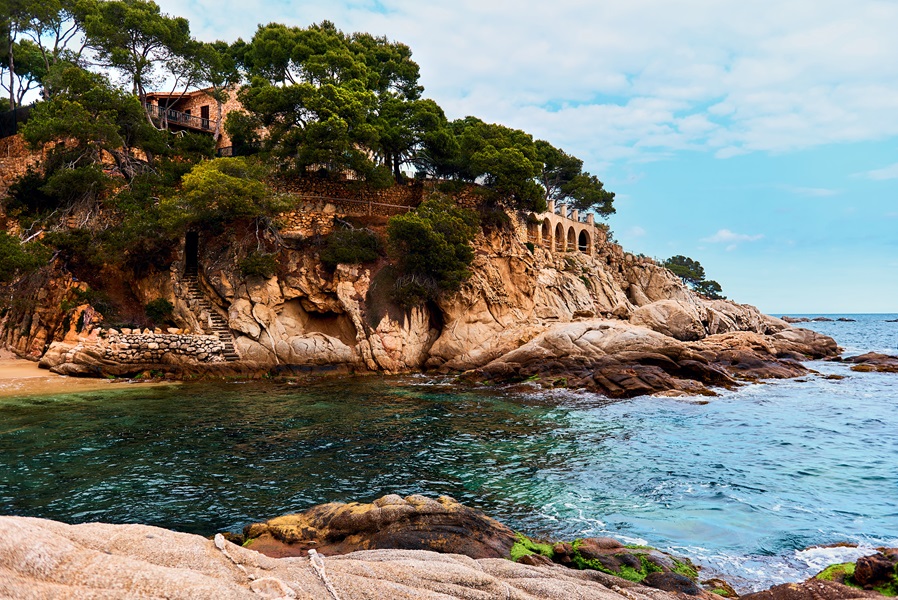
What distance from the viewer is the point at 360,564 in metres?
4.59

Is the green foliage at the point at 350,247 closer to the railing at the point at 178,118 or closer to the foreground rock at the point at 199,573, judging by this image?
the railing at the point at 178,118

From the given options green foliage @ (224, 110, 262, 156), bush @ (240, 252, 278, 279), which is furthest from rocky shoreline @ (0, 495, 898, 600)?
green foliage @ (224, 110, 262, 156)

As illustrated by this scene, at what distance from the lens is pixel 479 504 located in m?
11.0

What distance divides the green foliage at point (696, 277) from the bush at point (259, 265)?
8713 cm

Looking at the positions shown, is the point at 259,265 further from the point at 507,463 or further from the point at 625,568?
the point at 625,568

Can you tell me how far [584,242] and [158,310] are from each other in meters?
47.6

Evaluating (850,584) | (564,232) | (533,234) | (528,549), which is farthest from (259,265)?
(564,232)

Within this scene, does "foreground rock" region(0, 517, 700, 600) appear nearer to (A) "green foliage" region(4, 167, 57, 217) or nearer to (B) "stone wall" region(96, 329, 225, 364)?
(B) "stone wall" region(96, 329, 225, 364)

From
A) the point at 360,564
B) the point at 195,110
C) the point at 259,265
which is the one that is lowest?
the point at 360,564

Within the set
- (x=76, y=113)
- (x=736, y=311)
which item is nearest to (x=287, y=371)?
(x=76, y=113)

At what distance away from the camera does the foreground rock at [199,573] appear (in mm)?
3166

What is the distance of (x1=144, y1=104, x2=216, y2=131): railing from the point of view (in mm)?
42281

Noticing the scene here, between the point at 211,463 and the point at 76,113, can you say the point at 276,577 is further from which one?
the point at 76,113

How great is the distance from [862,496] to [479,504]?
8.27 metres
